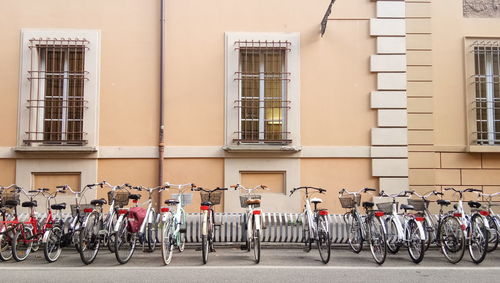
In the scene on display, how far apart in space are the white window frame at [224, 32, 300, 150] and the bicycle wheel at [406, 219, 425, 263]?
3.08 metres

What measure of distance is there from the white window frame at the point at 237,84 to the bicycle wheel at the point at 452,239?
10.8 feet

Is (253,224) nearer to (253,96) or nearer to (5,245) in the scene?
(253,96)

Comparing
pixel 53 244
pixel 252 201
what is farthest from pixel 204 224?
pixel 53 244

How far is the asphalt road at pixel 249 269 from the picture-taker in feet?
18.6

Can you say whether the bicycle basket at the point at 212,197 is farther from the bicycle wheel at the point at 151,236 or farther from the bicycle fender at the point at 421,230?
the bicycle fender at the point at 421,230

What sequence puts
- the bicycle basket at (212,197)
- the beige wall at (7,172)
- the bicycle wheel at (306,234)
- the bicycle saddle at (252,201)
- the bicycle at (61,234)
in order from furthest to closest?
the beige wall at (7,172) → the bicycle basket at (212,197) → the bicycle wheel at (306,234) → the bicycle saddle at (252,201) → the bicycle at (61,234)

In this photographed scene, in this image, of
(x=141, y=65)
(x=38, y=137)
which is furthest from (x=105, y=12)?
(x=38, y=137)

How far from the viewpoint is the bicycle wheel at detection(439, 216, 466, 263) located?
21.3 ft

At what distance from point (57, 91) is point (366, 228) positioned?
6854 mm

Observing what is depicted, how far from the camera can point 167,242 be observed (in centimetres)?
638

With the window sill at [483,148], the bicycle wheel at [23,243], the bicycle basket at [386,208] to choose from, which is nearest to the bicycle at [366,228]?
the bicycle basket at [386,208]

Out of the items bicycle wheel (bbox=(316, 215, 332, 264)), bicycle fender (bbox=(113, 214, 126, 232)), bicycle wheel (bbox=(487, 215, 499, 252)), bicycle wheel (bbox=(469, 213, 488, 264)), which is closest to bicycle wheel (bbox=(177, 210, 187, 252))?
bicycle fender (bbox=(113, 214, 126, 232))

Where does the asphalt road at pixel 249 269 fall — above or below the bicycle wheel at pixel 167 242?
below

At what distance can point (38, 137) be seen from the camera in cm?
900
